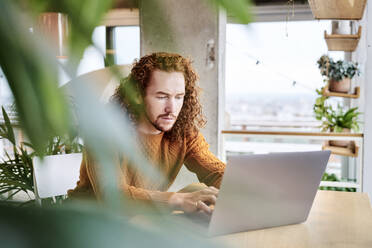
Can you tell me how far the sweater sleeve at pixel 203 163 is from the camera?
164 centimetres

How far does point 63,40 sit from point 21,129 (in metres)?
0.03

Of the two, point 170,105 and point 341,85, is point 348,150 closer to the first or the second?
point 341,85

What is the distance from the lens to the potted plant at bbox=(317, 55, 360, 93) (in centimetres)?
325

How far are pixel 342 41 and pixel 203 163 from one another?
85.8 inches

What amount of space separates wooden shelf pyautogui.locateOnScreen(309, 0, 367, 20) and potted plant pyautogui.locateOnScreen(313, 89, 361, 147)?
0.77m

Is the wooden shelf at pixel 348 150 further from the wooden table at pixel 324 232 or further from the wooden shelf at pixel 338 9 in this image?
the wooden table at pixel 324 232

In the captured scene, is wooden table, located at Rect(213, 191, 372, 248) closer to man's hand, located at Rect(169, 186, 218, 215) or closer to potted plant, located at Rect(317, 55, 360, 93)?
man's hand, located at Rect(169, 186, 218, 215)

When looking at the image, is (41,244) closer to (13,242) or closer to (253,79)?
(13,242)

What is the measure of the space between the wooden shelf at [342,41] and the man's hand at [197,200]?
239 cm

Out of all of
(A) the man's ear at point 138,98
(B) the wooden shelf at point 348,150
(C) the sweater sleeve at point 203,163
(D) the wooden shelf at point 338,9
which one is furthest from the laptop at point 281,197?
(B) the wooden shelf at point 348,150

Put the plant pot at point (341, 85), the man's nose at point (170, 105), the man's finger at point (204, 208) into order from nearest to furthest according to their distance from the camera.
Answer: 1. the man's finger at point (204, 208)
2. the man's nose at point (170, 105)
3. the plant pot at point (341, 85)

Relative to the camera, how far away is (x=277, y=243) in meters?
0.96

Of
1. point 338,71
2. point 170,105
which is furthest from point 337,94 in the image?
point 170,105

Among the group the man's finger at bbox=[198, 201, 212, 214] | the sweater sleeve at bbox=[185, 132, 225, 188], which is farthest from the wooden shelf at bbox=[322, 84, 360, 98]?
the man's finger at bbox=[198, 201, 212, 214]
